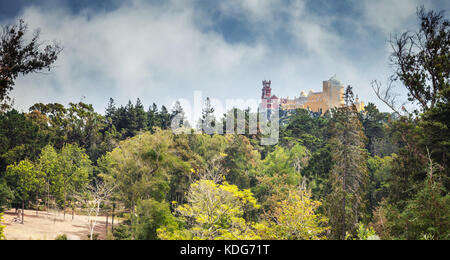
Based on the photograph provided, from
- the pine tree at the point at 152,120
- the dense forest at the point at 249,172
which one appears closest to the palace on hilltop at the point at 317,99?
the dense forest at the point at 249,172

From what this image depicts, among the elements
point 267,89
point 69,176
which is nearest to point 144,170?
point 69,176

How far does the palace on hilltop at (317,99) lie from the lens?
59.5 m

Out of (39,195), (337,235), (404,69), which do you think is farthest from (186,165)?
(404,69)

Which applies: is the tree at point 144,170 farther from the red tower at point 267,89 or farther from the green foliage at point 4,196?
the red tower at point 267,89

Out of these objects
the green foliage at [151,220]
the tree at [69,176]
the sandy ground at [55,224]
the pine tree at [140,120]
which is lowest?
the sandy ground at [55,224]

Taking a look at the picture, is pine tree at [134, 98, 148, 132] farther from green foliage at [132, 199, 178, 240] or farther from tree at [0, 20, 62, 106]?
tree at [0, 20, 62, 106]

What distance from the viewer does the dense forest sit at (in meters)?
10.8

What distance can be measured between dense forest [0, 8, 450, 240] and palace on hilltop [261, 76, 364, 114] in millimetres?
21252

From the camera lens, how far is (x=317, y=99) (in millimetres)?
69562

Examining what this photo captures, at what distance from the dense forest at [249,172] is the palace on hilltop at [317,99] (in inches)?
837

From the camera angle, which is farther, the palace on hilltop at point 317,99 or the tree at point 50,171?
the palace on hilltop at point 317,99

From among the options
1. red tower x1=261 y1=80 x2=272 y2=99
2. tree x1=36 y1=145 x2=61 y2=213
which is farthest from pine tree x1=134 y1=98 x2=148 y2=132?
red tower x1=261 y1=80 x2=272 y2=99

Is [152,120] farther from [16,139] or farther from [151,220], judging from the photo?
[151,220]

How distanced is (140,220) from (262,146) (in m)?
21.7
